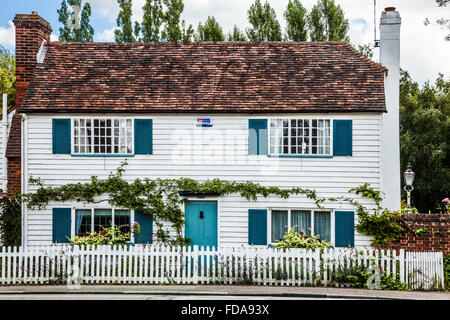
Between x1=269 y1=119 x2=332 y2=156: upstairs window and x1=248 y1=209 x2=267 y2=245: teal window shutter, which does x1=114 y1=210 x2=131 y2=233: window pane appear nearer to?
x1=248 y1=209 x2=267 y2=245: teal window shutter

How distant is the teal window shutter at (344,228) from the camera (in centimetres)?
1560

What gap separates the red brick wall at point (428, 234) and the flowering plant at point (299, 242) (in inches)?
92.3

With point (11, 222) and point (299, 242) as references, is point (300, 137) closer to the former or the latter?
point (299, 242)

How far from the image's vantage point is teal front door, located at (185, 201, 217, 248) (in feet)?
52.8

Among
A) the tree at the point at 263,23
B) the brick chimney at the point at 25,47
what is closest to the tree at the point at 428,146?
the tree at the point at 263,23

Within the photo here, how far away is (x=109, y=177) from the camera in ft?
53.1

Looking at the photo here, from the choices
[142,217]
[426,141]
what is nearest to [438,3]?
[426,141]

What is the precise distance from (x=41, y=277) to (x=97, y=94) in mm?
6267

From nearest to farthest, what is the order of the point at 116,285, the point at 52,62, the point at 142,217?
the point at 116,285, the point at 142,217, the point at 52,62

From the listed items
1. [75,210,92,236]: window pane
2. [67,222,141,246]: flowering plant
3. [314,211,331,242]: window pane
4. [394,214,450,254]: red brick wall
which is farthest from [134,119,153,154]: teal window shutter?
[394,214,450,254]: red brick wall

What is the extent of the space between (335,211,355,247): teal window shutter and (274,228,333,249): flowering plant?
16.6 inches

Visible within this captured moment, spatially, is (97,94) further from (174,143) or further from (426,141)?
(426,141)

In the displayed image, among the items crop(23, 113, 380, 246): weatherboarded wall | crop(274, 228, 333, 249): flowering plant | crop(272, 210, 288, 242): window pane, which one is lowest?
crop(274, 228, 333, 249): flowering plant

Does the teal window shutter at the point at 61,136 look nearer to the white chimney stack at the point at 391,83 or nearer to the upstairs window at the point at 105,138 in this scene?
the upstairs window at the point at 105,138
